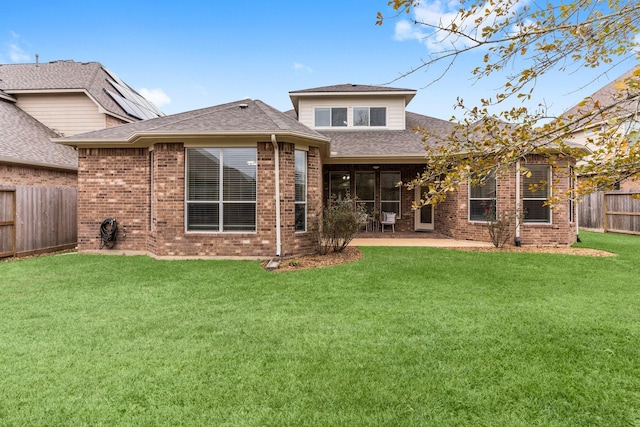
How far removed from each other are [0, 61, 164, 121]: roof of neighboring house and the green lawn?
33.9ft

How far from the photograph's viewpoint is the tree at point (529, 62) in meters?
2.39

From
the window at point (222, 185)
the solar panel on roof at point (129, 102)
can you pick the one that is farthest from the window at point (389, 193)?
the solar panel on roof at point (129, 102)

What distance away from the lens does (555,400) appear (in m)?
2.50

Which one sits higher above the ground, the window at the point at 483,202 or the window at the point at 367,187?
the window at the point at 367,187

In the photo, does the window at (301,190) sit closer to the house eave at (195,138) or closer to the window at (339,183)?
the house eave at (195,138)

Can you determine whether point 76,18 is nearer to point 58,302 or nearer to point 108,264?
point 108,264

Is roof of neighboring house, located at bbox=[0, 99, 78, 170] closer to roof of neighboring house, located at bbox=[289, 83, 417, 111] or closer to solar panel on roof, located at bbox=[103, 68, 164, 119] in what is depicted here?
solar panel on roof, located at bbox=[103, 68, 164, 119]

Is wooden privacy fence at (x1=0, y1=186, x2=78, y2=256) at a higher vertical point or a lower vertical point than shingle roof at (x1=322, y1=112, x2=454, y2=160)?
lower

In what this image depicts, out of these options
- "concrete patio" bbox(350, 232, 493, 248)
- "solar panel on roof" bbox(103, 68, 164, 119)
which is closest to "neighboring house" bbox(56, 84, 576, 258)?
"concrete patio" bbox(350, 232, 493, 248)

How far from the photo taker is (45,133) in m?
12.7

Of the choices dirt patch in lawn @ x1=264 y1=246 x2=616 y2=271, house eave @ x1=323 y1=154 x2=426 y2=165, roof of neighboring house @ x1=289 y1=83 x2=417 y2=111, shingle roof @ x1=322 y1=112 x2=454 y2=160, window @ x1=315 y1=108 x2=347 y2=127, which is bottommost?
dirt patch in lawn @ x1=264 y1=246 x2=616 y2=271

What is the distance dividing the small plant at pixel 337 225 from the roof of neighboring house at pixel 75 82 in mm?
10585

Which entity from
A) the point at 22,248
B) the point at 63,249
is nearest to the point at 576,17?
the point at 22,248

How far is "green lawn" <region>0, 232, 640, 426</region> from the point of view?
94.3 inches
